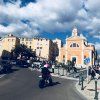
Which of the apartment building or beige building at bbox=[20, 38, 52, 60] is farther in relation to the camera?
the apartment building

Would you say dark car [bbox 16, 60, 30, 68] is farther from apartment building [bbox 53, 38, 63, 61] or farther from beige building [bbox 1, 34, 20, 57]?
apartment building [bbox 53, 38, 63, 61]

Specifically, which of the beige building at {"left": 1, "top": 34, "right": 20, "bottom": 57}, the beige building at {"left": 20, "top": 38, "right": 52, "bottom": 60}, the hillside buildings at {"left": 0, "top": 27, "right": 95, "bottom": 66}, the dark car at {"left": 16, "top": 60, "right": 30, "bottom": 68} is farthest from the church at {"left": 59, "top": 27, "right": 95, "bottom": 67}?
the beige building at {"left": 1, "top": 34, "right": 20, "bottom": 57}

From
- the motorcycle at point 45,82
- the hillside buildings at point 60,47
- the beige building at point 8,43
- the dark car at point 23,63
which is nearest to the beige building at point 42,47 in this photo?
the hillside buildings at point 60,47

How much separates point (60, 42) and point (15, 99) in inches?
5512

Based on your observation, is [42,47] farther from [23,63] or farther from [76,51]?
[23,63]

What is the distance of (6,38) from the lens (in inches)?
4820

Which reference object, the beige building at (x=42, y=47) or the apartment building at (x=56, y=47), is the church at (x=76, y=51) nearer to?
the beige building at (x=42, y=47)

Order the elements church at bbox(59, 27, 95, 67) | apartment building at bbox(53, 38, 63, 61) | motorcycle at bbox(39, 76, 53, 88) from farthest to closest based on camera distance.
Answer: apartment building at bbox(53, 38, 63, 61), church at bbox(59, 27, 95, 67), motorcycle at bbox(39, 76, 53, 88)

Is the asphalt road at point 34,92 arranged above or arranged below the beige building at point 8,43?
below

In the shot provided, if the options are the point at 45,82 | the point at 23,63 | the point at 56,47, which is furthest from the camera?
the point at 56,47

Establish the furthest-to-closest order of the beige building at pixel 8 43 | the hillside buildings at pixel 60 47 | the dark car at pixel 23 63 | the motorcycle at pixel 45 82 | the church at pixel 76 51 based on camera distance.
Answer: the beige building at pixel 8 43, the hillside buildings at pixel 60 47, the church at pixel 76 51, the dark car at pixel 23 63, the motorcycle at pixel 45 82

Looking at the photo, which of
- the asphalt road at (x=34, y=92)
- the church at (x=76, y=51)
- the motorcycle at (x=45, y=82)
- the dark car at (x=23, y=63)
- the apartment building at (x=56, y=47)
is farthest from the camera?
the apartment building at (x=56, y=47)

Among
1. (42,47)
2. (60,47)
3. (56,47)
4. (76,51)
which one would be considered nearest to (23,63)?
(76,51)

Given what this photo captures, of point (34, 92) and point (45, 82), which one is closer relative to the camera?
point (34, 92)
